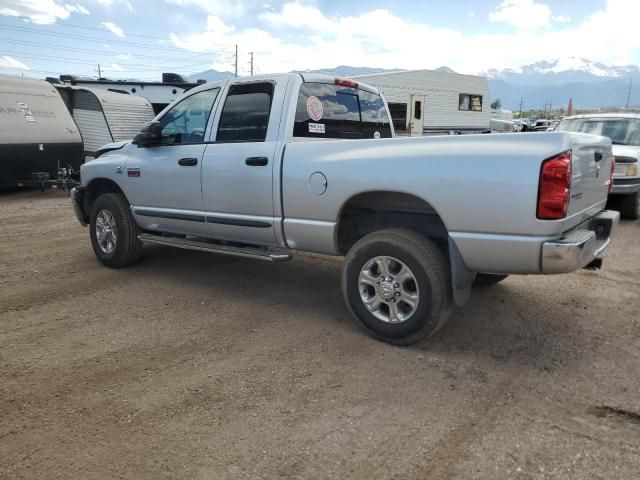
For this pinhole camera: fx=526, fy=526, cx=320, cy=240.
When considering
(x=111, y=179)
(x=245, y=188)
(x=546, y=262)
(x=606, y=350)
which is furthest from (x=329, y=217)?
(x=111, y=179)

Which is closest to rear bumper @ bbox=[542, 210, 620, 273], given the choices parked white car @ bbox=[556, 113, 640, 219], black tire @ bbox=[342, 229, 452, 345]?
black tire @ bbox=[342, 229, 452, 345]

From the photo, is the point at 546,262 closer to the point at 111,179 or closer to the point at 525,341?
the point at 525,341

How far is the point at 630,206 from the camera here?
9.20 meters

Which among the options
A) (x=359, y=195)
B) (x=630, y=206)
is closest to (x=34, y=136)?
(x=359, y=195)

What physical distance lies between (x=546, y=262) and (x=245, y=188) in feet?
8.30

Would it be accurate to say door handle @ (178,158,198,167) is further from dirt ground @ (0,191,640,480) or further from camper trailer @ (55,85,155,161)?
camper trailer @ (55,85,155,161)

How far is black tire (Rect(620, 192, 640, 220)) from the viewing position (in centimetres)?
915

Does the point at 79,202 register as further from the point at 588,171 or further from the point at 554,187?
the point at 588,171

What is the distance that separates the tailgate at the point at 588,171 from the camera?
3.29 metres

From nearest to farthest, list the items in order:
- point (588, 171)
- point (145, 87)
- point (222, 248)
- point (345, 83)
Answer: point (588, 171), point (222, 248), point (345, 83), point (145, 87)

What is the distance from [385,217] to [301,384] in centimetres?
153

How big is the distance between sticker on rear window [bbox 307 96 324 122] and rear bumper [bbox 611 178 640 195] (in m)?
6.17

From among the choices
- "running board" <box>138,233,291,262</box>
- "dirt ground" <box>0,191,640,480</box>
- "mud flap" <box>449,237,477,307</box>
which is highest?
"mud flap" <box>449,237,477,307</box>

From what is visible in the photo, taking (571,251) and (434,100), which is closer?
(571,251)
